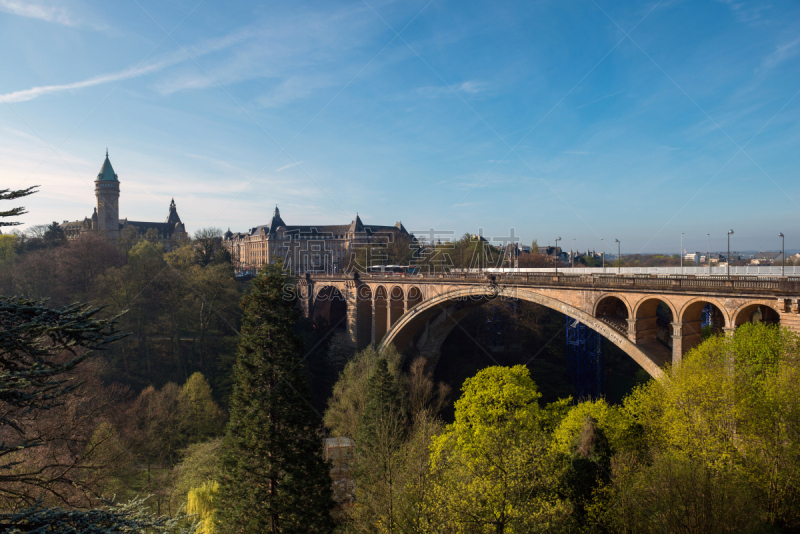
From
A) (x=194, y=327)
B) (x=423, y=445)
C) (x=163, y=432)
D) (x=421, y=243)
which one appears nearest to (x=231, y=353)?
(x=194, y=327)

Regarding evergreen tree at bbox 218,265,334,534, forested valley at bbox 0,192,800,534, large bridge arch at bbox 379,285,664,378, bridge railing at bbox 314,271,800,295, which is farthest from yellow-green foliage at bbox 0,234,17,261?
bridge railing at bbox 314,271,800,295

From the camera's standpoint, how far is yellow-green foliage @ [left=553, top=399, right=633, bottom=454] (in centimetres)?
1762

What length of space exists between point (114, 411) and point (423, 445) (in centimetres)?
1708

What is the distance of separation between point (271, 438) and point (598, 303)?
Result: 17291mm

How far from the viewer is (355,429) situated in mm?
26703

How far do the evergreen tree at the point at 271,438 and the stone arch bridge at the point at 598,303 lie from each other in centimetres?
1504

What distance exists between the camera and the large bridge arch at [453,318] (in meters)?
22.2

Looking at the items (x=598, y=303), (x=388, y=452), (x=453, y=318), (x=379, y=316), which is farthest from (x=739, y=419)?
(x=379, y=316)

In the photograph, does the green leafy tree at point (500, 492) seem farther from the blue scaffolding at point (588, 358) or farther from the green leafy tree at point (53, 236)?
the green leafy tree at point (53, 236)

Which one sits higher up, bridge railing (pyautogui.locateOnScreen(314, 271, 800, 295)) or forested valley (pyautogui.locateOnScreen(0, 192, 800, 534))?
bridge railing (pyautogui.locateOnScreen(314, 271, 800, 295))

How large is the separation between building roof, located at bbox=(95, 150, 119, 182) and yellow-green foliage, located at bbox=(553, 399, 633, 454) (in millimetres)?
84806

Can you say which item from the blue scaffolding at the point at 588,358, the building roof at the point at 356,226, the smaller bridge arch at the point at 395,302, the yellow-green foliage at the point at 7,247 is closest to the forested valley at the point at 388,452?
the blue scaffolding at the point at 588,358

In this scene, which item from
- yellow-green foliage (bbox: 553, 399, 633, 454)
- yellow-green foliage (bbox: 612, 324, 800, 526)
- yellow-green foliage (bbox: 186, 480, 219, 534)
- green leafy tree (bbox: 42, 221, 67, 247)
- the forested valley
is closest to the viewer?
the forested valley

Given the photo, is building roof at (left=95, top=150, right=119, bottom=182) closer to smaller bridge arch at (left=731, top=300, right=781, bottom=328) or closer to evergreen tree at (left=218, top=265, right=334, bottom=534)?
evergreen tree at (left=218, top=265, right=334, bottom=534)
